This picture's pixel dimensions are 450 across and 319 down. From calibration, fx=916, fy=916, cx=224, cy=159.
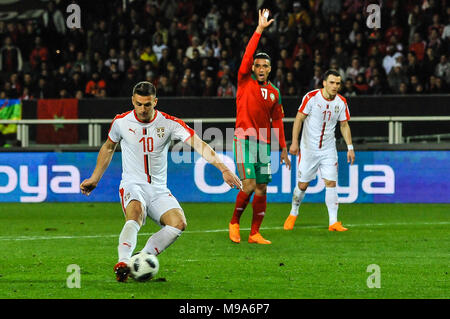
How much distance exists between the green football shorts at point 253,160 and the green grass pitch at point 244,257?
0.81 m

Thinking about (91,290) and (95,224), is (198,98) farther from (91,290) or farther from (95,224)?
(91,290)

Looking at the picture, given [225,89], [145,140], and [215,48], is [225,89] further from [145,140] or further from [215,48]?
[145,140]

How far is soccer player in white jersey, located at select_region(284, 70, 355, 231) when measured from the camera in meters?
12.6

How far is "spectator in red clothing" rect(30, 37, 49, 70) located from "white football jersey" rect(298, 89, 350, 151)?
10.4 metres

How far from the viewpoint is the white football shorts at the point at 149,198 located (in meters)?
8.09

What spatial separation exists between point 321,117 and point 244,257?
3904 millimetres

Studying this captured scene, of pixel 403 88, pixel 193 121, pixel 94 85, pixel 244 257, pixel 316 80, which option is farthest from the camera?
pixel 94 85

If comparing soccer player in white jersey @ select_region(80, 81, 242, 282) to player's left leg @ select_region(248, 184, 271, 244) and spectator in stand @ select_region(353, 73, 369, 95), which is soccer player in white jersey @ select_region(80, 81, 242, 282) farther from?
spectator in stand @ select_region(353, 73, 369, 95)

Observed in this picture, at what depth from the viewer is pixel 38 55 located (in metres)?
21.8

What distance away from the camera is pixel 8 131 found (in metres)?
18.0

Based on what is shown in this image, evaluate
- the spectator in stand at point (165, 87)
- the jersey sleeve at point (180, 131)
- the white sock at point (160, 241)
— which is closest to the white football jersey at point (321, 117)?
the jersey sleeve at point (180, 131)

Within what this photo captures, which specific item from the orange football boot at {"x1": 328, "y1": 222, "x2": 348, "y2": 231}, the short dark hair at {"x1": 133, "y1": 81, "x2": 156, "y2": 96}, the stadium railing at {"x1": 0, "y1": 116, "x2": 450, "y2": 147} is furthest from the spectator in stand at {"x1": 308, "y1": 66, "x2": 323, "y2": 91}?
the short dark hair at {"x1": 133, "y1": 81, "x2": 156, "y2": 96}

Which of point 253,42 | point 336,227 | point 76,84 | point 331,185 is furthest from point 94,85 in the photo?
point 253,42
